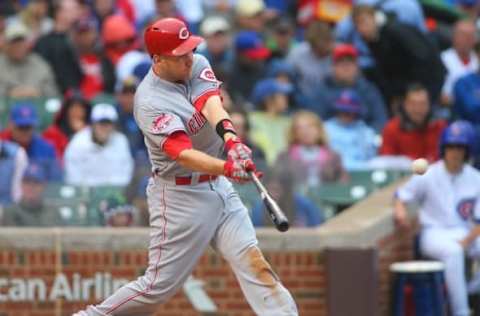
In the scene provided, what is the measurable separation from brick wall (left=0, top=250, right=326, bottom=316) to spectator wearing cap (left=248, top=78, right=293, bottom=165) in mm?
1880

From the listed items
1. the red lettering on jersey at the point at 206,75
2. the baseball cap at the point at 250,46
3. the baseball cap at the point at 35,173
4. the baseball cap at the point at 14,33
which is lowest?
the baseball cap at the point at 35,173

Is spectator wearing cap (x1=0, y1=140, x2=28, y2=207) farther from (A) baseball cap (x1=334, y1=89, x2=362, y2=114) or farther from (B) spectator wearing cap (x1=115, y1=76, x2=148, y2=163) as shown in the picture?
(A) baseball cap (x1=334, y1=89, x2=362, y2=114)

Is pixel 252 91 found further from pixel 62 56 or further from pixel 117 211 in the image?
pixel 117 211

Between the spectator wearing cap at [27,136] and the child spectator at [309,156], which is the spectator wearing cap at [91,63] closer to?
the spectator wearing cap at [27,136]

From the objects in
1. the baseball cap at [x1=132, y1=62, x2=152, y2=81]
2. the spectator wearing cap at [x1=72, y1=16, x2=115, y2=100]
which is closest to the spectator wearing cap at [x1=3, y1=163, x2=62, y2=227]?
the baseball cap at [x1=132, y1=62, x2=152, y2=81]

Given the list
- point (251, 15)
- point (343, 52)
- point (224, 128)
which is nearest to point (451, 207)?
point (343, 52)

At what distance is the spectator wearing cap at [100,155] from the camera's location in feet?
38.6

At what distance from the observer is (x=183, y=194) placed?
323 inches

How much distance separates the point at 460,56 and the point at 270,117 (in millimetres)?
2493

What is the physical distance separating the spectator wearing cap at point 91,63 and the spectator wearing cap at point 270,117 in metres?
1.57

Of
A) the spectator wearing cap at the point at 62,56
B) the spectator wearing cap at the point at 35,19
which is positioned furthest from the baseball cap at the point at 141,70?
the spectator wearing cap at the point at 35,19

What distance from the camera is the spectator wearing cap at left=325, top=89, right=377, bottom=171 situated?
12.6 metres

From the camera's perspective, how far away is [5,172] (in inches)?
445

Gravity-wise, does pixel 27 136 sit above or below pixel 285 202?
above
